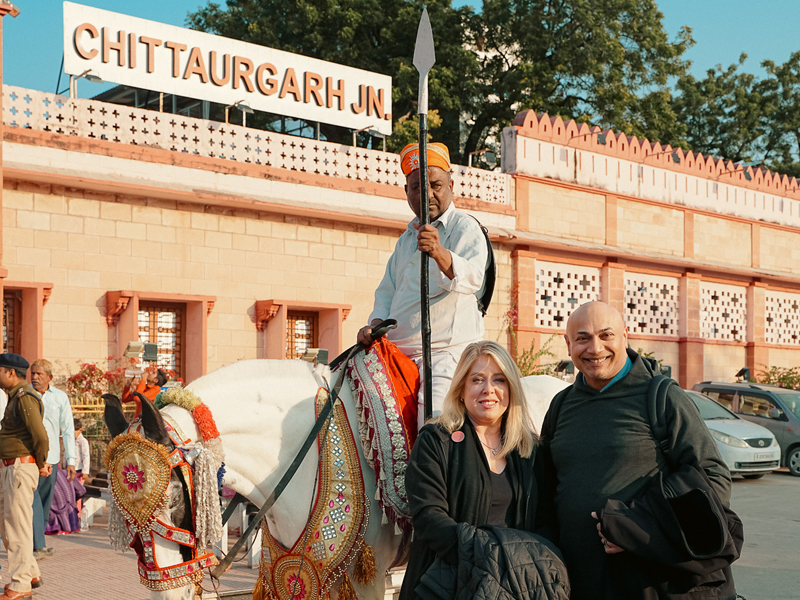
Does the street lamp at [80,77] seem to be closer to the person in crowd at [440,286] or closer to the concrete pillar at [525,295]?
the concrete pillar at [525,295]

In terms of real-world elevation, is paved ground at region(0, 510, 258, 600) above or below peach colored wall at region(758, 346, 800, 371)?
below

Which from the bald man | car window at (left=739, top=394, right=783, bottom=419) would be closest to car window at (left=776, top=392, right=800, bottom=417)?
car window at (left=739, top=394, right=783, bottom=419)

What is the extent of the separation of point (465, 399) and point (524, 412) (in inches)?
8.7

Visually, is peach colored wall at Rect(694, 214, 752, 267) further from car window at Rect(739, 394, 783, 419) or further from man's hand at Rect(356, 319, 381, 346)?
man's hand at Rect(356, 319, 381, 346)

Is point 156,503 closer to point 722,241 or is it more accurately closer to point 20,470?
point 20,470

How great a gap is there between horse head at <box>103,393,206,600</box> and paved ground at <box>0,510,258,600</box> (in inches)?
142

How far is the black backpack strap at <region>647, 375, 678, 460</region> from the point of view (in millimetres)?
2939

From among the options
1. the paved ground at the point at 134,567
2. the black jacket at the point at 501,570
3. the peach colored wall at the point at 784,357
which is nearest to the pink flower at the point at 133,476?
the black jacket at the point at 501,570

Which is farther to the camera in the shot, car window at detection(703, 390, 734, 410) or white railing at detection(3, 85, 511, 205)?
car window at detection(703, 390, 734, 410)

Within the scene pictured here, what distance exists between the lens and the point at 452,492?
9.92 feet

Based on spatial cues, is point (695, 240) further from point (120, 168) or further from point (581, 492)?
point (581, 492)

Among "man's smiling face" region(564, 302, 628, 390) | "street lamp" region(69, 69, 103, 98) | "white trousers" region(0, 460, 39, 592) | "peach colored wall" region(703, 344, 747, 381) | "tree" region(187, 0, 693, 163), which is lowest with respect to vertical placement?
"white trousers" region(0, 460, 39, 592)

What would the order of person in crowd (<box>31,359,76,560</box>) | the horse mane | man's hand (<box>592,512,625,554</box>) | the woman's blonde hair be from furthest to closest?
person in crowd (<box>31,359,76,560</box>) → the horse mane → the woman's blonde hair → man's hand (<box>592,512,625,554</box>)

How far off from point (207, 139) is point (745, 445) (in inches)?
387
